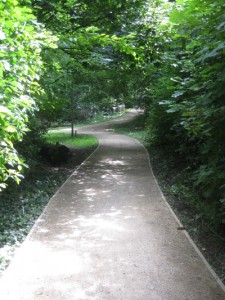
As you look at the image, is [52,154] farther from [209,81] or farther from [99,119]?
[99,119]

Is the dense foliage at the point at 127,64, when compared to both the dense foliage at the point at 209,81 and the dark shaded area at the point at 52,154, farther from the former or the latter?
the dark shaded area at the point at 52,154

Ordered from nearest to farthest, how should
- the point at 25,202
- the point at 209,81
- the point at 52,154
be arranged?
1. the point at 209,81
2. the point at 25,202
3. the point at 52,154

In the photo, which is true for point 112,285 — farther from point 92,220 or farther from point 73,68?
point 73,68

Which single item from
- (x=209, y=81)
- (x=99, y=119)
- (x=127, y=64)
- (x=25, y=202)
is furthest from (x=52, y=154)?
(x=99, y=119)

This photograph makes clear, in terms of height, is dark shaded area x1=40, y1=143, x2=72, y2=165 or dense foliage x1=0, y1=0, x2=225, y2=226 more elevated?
dense foliage x1=0, y1=0, x2=225, y2=226

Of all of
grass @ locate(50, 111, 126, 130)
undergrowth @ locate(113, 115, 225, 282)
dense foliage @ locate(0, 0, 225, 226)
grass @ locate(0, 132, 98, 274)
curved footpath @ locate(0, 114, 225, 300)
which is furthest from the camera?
grass @ locate(50, 111, 126, 130)

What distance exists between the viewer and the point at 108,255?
207 inches

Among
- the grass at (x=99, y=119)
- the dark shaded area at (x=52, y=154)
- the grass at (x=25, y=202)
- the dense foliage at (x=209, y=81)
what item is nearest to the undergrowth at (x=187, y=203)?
the dense foliage at (x=209, y=81)

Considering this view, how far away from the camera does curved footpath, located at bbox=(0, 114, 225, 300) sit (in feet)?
14.0

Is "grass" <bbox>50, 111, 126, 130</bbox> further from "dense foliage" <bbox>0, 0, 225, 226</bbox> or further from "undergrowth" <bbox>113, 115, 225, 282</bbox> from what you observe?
"undergrowth" <bbox>113, 115, 225, 282</bbox>

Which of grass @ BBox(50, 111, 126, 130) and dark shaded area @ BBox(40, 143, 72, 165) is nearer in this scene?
dark shaded area @ BBox(40, 143, 72, 165)

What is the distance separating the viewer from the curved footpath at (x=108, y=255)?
426 cm

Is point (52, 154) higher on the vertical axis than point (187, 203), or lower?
higher

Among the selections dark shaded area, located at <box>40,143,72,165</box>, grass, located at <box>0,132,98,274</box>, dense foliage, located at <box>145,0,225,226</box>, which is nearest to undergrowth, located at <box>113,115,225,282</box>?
dense foliage, located at <box>145,0,225,226</box>
